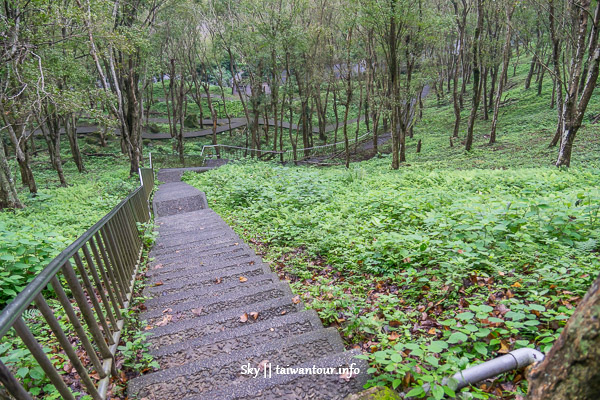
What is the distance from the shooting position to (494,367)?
76.2 inches

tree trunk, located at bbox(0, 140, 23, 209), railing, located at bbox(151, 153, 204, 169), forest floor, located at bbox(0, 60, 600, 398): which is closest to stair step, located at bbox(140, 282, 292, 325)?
forest floor, located at bbox(0, 60, 600, 398)

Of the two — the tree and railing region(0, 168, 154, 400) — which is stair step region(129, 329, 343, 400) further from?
the tree

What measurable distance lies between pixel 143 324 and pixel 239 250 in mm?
2317

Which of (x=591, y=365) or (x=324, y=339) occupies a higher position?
(x=591, y=365)

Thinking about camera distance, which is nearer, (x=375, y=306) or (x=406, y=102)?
(x=375, y=306)

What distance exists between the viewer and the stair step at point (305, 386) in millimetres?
2160

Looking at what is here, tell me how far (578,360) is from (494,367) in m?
1.04

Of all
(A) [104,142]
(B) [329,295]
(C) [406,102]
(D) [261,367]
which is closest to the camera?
(D) [261,367]

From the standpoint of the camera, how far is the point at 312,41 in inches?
739

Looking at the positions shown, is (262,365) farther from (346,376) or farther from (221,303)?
(221,303)

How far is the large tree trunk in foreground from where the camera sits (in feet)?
3.30

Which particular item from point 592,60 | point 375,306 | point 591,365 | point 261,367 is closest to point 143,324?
point 261,367

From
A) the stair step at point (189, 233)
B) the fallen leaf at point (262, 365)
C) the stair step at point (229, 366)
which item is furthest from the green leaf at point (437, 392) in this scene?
the stair step at point (189, 233)

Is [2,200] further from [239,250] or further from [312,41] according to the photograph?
[312,41]
